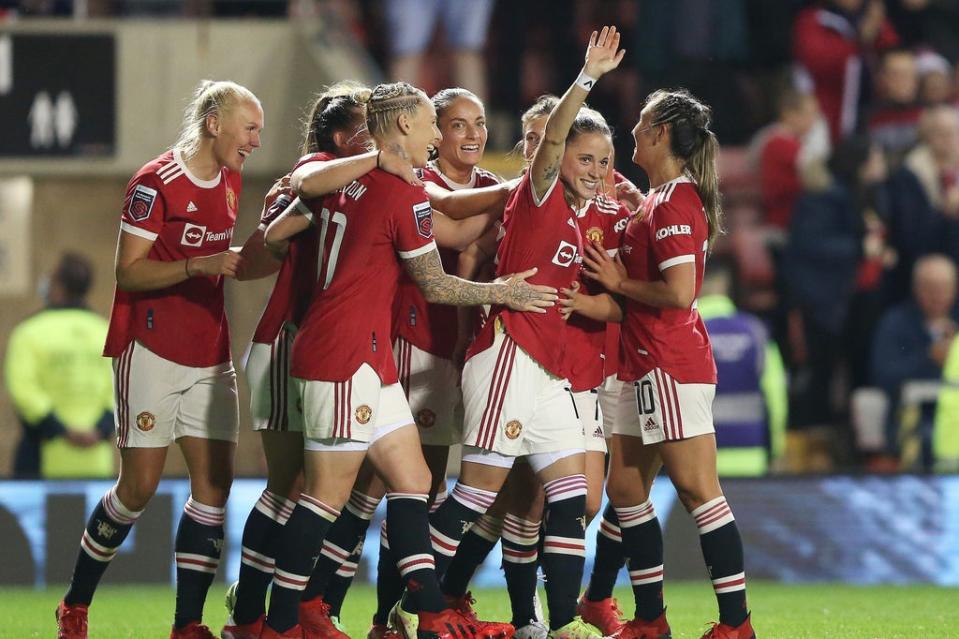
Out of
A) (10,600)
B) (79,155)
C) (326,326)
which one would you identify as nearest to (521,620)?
(326,326)

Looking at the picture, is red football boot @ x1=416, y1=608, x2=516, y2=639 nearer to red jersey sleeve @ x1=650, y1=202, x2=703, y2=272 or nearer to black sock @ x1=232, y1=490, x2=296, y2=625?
black sock @ x1=232, y1=490, x2=296, y2=625

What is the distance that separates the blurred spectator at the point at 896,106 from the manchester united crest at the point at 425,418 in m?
7.17

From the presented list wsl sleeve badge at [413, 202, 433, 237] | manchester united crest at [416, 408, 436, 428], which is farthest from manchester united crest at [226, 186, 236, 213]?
manchester united crest at [416, 408, 436, 428]

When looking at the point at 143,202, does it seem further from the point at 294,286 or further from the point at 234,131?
the point at 294,286

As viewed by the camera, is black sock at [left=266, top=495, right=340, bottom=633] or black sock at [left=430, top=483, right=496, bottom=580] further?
black sock at [left=430, top=483, right=496, bottom=580]

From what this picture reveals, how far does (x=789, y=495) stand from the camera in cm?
932

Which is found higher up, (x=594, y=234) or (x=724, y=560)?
(x=594, y=234)

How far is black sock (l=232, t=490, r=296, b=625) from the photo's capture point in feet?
18.5

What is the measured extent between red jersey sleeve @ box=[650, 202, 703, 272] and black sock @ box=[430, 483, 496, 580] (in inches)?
44.3

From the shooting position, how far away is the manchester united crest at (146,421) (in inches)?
229

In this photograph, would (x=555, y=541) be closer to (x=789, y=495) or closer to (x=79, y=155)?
(x=789, y=495)

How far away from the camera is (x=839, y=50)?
12.3m

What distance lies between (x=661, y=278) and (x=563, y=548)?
113cm

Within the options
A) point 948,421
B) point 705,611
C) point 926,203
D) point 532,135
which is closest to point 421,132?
point 532,135
